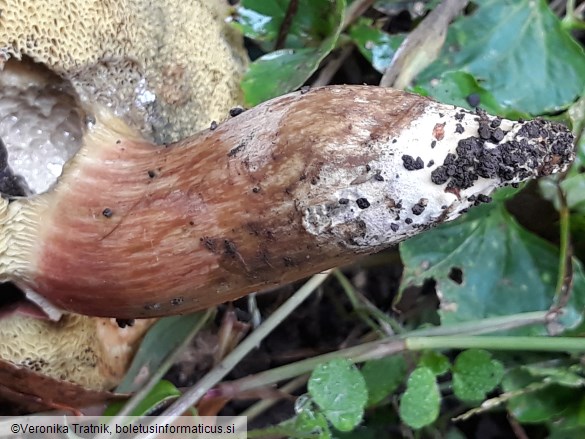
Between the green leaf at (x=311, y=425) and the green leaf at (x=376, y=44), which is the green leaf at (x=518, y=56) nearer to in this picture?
the green leaf at (x=376, y=44)

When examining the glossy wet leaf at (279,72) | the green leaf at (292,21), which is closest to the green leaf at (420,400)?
the glossy wet leaf at (279,72)

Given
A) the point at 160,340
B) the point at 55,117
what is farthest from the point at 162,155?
the point at 160,340

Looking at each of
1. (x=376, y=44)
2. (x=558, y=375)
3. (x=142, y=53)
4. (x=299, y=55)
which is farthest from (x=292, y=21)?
(x=558, y=375)

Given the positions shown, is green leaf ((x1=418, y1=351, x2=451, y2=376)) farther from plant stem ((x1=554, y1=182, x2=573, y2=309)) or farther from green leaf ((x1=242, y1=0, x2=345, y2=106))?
green leaf ((x1=242, y1=0, x2=345, y2=106))

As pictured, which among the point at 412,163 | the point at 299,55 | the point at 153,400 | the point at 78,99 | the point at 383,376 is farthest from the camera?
the point at 299,55

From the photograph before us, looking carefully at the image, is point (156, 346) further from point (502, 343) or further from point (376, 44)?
point (376, 44)

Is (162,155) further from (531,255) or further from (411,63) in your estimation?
(531,255)

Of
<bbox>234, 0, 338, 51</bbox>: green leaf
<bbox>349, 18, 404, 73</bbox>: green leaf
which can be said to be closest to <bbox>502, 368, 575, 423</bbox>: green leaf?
<bbox>349, 18, 404, 73</bbox>: green leaf
